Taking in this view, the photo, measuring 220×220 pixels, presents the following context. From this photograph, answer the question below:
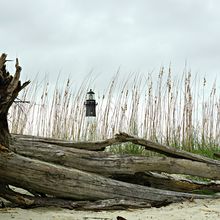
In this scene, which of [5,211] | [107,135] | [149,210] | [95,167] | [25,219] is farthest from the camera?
[107,135]

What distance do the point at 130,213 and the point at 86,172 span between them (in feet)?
1.64

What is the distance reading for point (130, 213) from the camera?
2.79 m

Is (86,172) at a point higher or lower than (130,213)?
higher

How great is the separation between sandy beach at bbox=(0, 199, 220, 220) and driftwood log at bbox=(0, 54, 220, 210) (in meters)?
0.11

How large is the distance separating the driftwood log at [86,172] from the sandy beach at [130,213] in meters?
0.11

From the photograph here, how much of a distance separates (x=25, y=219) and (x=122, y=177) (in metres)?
1.05

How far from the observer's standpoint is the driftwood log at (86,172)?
2824 millimetres

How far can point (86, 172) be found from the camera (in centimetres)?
308

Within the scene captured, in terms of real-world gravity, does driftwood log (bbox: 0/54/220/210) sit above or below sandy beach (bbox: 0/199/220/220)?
above

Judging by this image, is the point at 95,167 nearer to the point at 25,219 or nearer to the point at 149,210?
the point at 149,210

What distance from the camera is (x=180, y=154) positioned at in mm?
3320

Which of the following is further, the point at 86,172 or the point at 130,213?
the point at 86,172

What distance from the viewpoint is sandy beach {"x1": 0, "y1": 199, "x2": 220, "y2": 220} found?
2.56 metres

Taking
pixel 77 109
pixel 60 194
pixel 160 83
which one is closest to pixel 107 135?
pixel 77 109
